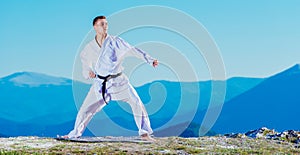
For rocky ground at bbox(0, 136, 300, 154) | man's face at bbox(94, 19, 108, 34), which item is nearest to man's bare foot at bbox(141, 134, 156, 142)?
rocky ground at bbox(0, 136, 300, 154)

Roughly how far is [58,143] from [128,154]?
3039mm

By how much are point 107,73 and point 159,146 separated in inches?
102

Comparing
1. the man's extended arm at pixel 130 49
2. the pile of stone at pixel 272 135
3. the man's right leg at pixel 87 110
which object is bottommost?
the man's right leg at pixel 87 110

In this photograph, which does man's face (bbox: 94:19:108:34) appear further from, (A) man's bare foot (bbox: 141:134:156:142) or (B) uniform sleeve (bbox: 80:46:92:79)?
(A) man's bare foot (bbox: 141:134:156:142)

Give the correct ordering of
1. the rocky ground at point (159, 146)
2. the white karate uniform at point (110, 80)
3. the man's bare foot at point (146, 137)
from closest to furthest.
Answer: the rocky ground at point (159, 146)
the white karate uniform at point (110, 80)
the man's bare foot at point (146, 137)

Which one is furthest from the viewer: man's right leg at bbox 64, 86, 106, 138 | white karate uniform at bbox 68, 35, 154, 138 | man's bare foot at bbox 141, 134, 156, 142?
man's bare foot at bbox 141, 134, 156, 142

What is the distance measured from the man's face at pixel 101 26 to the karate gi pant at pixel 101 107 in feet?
5.53

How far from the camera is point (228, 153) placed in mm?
16422

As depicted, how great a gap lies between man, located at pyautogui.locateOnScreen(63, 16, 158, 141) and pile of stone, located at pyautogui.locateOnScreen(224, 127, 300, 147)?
244 inches

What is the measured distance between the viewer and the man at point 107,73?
16875 mm

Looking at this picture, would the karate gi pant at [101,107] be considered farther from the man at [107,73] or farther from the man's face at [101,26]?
the man's face at [101,26]

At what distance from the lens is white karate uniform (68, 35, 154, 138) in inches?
664

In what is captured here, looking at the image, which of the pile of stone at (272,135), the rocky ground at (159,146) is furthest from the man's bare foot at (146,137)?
the pile of stone at (272,135)

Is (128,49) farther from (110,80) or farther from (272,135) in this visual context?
(272,135)
